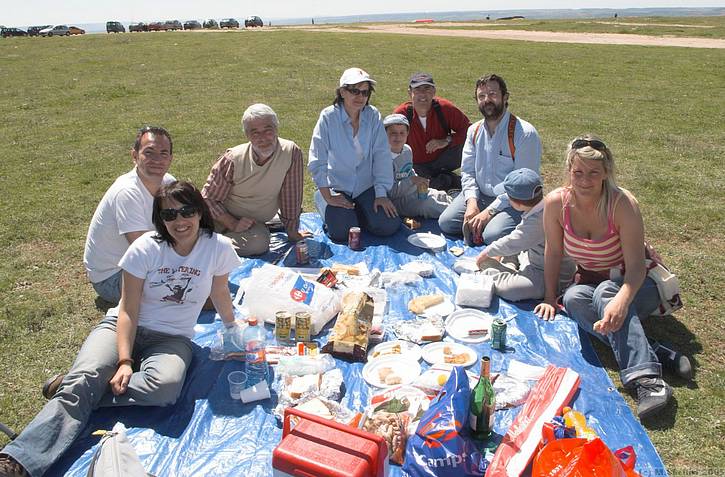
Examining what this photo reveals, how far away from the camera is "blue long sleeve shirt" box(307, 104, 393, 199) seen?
6191mm

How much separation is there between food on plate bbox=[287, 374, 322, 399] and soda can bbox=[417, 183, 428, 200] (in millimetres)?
3595

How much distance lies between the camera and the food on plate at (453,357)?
4028 millimetres

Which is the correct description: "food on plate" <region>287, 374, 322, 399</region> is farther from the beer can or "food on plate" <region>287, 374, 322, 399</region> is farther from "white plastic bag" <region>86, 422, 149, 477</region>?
"white plastic bag" <region>86, 422, 149, 477</region>

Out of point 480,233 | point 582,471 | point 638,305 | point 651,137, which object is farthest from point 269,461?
point 651,137

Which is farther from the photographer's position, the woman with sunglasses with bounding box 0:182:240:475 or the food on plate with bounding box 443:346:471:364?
the food on plate with bounding box 443:346:471:364

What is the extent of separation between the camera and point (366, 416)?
3.31 metres

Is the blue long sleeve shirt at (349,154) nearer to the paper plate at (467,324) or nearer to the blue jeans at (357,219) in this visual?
the blue jeans at (357,219)

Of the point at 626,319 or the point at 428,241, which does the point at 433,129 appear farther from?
the point at 626,319

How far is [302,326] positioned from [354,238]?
6.34 feet

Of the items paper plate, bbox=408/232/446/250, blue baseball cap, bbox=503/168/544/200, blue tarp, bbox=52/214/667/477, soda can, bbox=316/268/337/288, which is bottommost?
blue tarp, bbox=52/214/667/477

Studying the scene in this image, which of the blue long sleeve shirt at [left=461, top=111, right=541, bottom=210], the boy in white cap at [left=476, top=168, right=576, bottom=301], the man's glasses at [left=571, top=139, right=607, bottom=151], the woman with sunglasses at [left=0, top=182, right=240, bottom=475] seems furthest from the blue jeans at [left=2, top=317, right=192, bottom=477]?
the blue long sleeve shirt at [left=461, top=111, right=541, bottom=210]

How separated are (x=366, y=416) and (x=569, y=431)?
1.16 meters

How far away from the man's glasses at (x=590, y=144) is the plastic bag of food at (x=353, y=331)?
78.5 inches

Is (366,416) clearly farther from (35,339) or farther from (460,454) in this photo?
(35,339)
